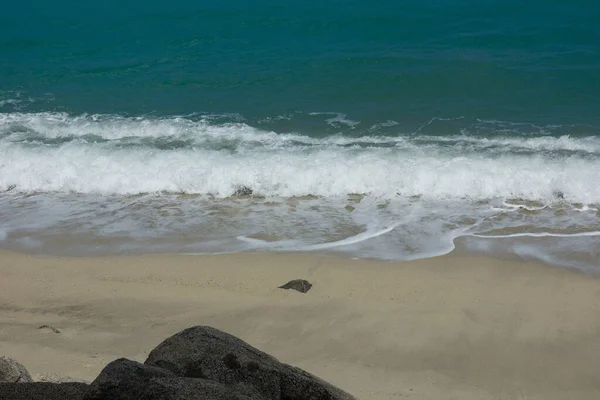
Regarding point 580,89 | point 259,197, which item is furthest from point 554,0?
point 259,197

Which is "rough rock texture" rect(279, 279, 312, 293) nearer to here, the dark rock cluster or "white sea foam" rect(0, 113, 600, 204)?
"white sea foam" rect(0, 113, 600, 204)

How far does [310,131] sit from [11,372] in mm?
11010

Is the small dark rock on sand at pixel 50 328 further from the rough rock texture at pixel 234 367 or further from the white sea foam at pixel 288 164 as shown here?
the white sea foam at pixel 288 164

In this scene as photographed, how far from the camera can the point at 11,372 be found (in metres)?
4.63

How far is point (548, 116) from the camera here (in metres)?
15.0

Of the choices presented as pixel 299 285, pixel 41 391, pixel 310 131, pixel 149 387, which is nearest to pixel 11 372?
pixel 41 391

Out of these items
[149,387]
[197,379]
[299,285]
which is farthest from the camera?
[299,285]

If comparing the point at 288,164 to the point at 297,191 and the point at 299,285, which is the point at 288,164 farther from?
the point at 299,285

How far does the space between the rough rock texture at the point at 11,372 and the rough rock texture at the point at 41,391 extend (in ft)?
2.34

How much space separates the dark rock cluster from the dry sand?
2.86 m

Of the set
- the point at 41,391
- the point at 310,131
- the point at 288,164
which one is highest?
the point at 41,391

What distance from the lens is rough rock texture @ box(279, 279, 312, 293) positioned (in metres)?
8.38

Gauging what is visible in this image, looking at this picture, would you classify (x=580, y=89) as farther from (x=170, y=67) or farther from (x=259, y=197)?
(x=170, y=67)

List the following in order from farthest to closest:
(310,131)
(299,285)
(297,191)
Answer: (310,131) < (297,191) < (299,285)
